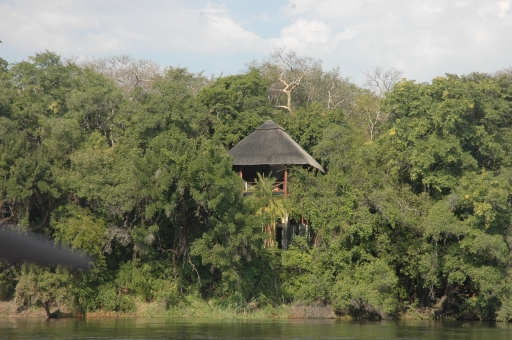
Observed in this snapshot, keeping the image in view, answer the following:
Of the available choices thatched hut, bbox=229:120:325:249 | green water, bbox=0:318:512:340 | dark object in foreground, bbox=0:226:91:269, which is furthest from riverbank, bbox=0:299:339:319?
dark object in foreground, bbox=0:226:91:269

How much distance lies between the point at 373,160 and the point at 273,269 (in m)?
6.54

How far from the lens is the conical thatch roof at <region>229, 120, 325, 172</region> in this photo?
2961 centimetres

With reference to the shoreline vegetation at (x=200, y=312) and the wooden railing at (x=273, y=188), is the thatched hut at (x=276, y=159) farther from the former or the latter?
the shoreline vegetation at (x=200, y=312)

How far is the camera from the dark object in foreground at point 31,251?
2.40 metres

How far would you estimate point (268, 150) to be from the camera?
29969mm

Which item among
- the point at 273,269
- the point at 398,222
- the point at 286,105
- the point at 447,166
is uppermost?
the point at 286,105

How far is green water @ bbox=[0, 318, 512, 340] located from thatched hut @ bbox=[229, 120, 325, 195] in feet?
24.2

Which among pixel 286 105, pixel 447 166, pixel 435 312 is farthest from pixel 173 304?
pixel 286 105

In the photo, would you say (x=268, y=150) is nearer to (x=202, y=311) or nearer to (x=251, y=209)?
(x=251, y=209)

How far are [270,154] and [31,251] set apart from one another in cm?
2732

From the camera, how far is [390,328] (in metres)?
22.6

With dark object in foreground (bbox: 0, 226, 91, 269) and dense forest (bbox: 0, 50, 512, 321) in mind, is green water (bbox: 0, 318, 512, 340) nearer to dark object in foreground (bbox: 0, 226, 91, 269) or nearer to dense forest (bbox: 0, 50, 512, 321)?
dense forest (bbox: 0, 50, 512, 321)

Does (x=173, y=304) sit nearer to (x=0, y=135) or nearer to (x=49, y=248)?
(x=0, y=135)

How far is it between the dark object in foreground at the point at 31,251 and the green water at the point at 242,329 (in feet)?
53.6
